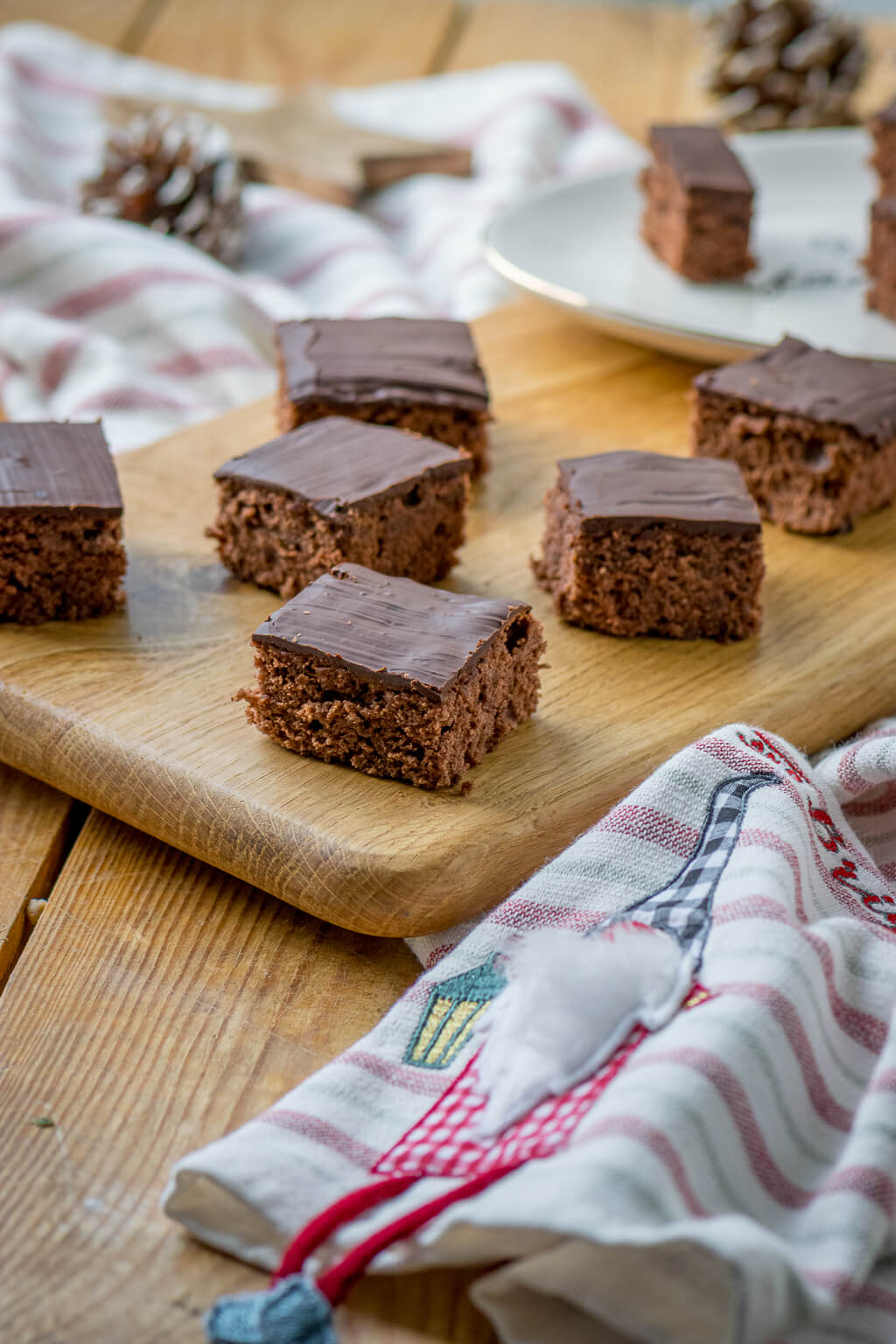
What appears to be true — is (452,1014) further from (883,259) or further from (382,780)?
(883,259)

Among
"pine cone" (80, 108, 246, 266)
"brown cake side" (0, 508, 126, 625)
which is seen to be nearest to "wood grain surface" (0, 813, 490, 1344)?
"brown cake side" (0, 508, 126, 625)

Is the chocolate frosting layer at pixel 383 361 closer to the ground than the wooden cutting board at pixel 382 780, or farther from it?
farther from it

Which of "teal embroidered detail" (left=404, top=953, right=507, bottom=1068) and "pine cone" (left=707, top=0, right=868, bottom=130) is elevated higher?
"pine cone" (left=707, top=0, right=868, bottom=130)

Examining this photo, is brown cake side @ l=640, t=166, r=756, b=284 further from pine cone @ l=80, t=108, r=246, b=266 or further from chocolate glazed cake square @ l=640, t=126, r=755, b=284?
pine cone @ l=80, t=108, r=246, b=266

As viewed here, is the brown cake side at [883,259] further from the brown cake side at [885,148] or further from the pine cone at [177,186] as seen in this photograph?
the pine cone at [177,186]

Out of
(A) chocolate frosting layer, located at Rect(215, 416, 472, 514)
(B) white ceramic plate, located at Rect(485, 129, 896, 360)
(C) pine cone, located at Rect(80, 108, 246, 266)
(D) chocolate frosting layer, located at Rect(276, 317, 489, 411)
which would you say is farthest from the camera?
(C) pine cone, located at Rect(80, 108, 246, 266)

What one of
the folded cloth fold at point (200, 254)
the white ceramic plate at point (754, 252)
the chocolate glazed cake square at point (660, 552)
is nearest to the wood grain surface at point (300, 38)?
the folded cloth fold at point (200, 254)

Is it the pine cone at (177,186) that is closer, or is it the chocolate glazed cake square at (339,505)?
the chocolate glazed cake square at (339,505)

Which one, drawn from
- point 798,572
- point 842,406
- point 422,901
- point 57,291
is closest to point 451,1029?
point 422,901
